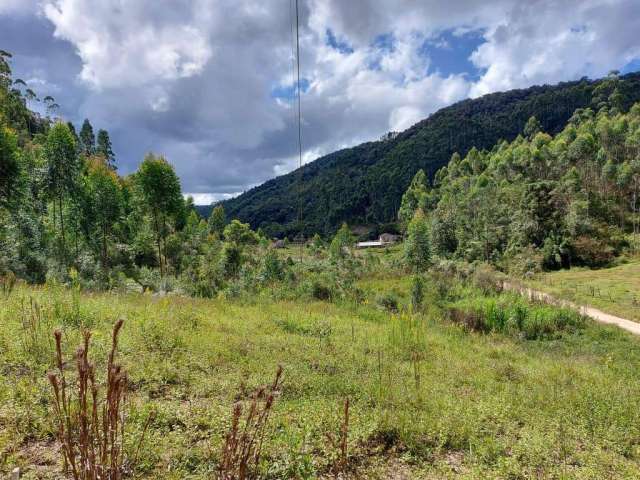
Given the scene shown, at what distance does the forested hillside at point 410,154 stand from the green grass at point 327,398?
93948mm

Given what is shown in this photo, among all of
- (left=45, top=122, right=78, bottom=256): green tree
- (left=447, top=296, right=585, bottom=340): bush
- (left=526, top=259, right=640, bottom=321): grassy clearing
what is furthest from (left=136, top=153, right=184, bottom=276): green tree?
(left=526, top=259, right=640, bottom=321): grassy clearing

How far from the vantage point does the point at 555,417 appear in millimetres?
4562

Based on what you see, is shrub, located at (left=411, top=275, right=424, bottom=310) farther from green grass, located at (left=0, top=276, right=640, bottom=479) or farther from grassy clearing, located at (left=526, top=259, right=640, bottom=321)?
grassy clearing, located at (left=526, top=259, right=640, bottom=321)

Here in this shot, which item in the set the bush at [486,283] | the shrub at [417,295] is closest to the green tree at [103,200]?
the shrub at [417,295]

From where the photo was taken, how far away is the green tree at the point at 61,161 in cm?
1986

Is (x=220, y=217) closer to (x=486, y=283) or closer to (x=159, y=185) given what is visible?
(x=159, y=185)

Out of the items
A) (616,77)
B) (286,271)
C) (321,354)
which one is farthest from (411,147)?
(321,354)

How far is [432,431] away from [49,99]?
74.3 meters

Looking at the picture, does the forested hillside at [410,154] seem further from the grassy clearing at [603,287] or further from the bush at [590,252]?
the grassy clearing at [603,287]

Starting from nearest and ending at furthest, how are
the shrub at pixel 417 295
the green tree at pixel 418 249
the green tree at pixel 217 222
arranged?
the shrub at pixel 417 295
the green tree at pixel 418 249
the green tree at pixel 217 222

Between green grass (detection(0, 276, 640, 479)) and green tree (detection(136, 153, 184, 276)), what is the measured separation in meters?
14.2

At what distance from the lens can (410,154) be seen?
452ft

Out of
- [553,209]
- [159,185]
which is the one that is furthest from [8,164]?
[553,209]

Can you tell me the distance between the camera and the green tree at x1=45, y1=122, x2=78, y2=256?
19859mm
